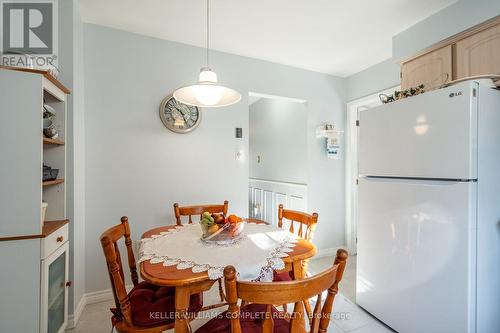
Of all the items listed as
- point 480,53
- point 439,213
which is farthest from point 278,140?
point 439,213

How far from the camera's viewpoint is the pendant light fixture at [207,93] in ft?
4.78

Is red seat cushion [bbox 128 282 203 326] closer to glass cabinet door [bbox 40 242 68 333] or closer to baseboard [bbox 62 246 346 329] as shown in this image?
glass cabinet door [bbox 40 242 68 333]

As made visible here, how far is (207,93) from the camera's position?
1559 millimetres

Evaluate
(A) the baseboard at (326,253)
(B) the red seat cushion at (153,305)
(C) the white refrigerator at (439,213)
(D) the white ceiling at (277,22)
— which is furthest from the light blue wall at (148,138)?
(C) the white refrigerator at (439,213)

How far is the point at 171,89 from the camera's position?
95.3 inches

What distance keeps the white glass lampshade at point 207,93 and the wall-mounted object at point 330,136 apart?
1.88 m

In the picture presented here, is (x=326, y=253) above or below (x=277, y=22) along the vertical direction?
below

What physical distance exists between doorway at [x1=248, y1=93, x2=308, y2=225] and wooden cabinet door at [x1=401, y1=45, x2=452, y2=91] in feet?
4.09

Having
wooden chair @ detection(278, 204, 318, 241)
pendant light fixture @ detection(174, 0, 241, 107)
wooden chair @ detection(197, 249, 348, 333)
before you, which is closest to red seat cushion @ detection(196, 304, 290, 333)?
wooden chair @ detection(197, 249, 348, 333)

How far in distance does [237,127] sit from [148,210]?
128cm

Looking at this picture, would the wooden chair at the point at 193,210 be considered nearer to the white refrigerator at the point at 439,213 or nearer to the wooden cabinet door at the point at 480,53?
the white refrigerator at the point at 439,213

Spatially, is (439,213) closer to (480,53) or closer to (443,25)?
(480,53)

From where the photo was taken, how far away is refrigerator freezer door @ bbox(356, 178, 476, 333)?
1.35 meters

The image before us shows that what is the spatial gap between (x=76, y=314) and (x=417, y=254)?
8.42ft
